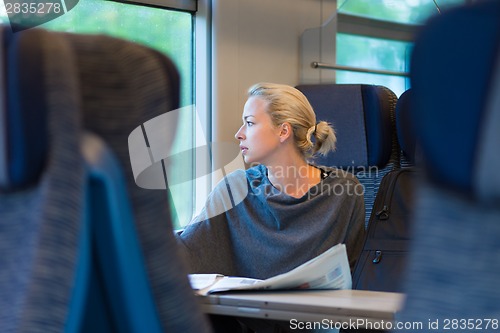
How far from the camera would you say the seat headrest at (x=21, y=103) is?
0.87 m

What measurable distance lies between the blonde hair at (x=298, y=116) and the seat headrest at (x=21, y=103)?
2138mm

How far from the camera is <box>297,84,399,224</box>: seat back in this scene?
306 cm

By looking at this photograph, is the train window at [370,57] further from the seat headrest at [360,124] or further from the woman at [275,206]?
the woman at [275,206]

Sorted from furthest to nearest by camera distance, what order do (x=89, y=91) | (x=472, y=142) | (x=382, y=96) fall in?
(x=382, y=96)
(x=89, y=91)
(x=472, y=142)

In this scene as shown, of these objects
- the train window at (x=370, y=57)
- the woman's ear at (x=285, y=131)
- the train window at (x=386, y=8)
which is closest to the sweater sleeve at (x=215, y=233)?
the woman's ear at (x=285, y=131)

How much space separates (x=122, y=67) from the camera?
91 cm

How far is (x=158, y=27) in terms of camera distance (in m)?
3.50

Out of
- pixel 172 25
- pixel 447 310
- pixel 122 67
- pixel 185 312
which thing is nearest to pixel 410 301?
pixel 447 310

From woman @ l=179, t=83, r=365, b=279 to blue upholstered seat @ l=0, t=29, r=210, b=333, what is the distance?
5.41 feet

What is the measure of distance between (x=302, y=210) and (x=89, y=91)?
1937mm

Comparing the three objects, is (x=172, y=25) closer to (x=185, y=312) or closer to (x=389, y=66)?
(x=389, y=66)

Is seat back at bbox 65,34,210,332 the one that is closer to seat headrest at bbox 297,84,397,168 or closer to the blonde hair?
the blonde hair

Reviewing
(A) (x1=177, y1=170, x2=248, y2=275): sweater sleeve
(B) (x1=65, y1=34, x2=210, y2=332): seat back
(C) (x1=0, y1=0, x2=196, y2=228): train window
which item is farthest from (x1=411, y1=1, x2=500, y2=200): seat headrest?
(C) (x1=0, y1=0, x2=196, y2=228): train window

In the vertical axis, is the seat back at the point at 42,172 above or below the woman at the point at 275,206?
above
